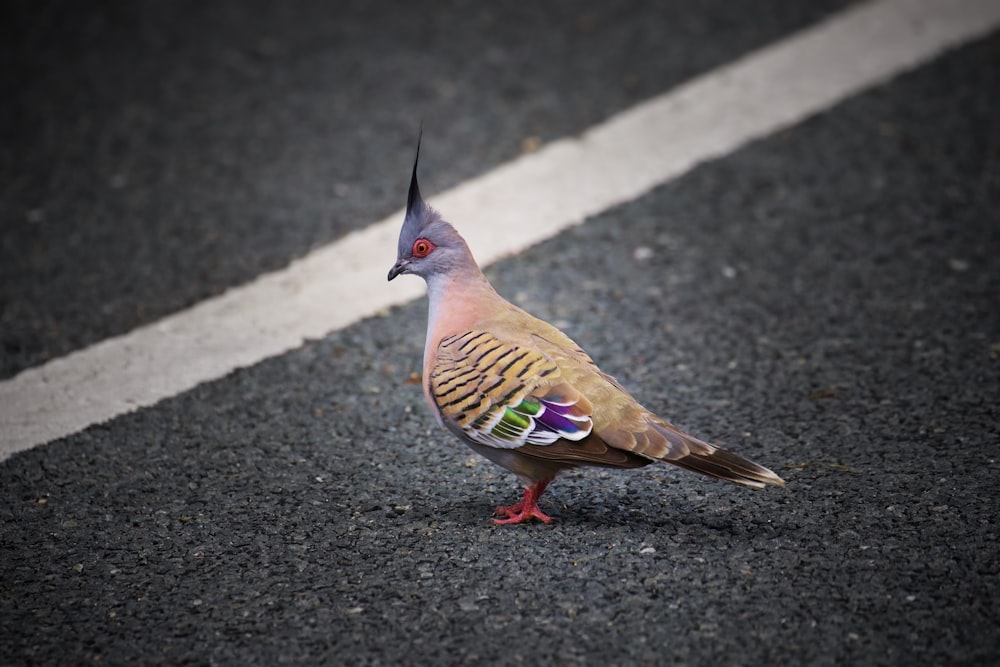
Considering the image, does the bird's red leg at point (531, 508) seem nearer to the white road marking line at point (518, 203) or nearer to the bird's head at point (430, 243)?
the bird's head at point (430, 243)

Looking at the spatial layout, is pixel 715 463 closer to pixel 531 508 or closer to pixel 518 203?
pixel 531 508

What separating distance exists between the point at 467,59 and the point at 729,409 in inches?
118

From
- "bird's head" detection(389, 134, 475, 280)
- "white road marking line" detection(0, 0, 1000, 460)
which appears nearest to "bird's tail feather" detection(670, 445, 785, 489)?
"bird's head" detection(389, 134, 475, 280)

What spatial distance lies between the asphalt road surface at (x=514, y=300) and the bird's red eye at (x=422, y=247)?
67 cm

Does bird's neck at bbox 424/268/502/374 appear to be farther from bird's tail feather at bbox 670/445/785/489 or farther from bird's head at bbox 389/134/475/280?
bird's tail feather at bbox 670/445/785/489

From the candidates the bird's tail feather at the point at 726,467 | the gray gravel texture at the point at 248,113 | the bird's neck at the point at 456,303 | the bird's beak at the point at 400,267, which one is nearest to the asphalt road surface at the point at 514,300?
the gray gravel texture at the point at 248,113

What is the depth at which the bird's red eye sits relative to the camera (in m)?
3.36

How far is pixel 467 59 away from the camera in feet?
19.7

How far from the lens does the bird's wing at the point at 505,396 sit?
3051 mm

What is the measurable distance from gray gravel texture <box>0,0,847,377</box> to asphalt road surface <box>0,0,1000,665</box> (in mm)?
20

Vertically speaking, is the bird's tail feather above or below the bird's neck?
below

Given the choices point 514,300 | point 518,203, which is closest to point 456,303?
point 514,300

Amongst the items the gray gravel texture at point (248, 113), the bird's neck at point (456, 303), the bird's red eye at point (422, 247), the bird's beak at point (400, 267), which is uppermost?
the bird's red eye at point (422, 247)

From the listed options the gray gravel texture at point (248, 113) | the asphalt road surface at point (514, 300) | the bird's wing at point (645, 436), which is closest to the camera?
the asphalt road surface at point (514, 300)
